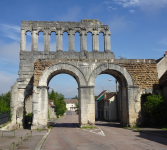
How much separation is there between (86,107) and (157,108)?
634 cm

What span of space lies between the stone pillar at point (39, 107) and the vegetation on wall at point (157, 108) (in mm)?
9325

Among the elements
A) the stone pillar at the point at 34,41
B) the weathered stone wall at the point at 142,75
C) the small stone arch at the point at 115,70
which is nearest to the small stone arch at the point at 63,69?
the small stone arch at the point at 115,70

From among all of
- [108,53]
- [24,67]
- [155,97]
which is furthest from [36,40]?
[155,97]

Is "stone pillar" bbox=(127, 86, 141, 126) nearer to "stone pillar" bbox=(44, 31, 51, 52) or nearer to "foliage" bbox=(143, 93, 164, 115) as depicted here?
"foliage" bbox=(143, 93, 164, 115)

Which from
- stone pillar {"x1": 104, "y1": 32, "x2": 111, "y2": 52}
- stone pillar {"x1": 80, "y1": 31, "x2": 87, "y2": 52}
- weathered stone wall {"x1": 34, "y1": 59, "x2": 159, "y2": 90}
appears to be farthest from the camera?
stone pillar {"x1": 104, "y1": 32, "x2": 111, "y2": 52}

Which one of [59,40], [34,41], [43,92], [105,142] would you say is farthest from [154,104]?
[34,41]

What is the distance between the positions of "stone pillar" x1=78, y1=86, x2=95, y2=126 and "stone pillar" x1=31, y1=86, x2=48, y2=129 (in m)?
3.31

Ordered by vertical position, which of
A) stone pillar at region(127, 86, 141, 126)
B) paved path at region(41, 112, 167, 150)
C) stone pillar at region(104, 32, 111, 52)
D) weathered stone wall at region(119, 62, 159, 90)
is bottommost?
paved path at region(41, 112, 167, 150)

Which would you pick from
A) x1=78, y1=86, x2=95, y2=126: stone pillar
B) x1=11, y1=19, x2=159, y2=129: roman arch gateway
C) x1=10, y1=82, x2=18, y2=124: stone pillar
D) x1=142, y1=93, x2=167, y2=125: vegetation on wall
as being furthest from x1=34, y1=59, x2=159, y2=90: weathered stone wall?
x1=10, y1=82, x2=18, y2=124: stone pillar

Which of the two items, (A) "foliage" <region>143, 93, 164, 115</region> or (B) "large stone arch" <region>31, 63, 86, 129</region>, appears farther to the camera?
(B) "large stone arch" <region>31, 63, 86, 129</region>

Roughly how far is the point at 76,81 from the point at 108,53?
17.3 ft

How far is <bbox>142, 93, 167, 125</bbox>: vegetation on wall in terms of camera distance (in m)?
17.4

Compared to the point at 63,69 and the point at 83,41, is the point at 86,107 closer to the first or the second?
the point at 63,69

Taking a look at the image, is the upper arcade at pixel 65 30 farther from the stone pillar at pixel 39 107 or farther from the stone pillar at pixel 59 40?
the stone pillar at pixel 39 107
